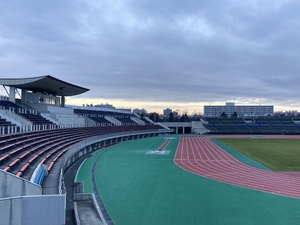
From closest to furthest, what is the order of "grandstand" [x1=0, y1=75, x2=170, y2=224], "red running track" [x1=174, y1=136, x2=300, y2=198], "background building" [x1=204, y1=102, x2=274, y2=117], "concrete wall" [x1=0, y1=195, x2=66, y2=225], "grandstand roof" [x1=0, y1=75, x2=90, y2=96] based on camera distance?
"concrete wall" [x1=0, y1=195, x2=66, y2=225], "grandstand" [x1=0, y1=75, x2=170, y2=224], "red running track" [x1=174, y1=136, x2=300, y2=198], "grandstand roof" [x1=0, y1=75, x2=90, y2=96], "background building" [x1=204, y1=102, x2=274, y2=117]

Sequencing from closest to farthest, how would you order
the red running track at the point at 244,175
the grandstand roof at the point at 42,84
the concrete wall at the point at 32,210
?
the concrete wall at the point at 32,210, the red running track at the point at 244,175, the grandstand roof at the point at 42,84

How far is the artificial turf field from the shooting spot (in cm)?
912

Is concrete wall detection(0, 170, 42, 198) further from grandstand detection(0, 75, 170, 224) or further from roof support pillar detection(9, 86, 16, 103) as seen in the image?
roof support pillar detection(9, 86, 16, 103)

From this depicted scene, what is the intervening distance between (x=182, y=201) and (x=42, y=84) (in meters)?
23.5

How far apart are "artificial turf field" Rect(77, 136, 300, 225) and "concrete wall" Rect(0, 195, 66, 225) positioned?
2698mm

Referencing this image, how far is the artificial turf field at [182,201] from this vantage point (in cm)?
912

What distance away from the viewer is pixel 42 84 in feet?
97.8

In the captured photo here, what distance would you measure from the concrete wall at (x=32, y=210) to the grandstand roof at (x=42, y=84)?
74.0 ft

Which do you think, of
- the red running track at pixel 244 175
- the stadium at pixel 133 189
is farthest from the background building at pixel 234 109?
the stadium at pixel 133 189

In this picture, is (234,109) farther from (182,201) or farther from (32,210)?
(32,210)

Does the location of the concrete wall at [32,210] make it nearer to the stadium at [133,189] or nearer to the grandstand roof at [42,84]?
the stadium at [133,189]

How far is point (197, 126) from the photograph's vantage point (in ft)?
211

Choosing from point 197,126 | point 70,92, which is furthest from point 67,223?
point 197,126

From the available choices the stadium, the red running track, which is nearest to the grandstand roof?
the stadium
